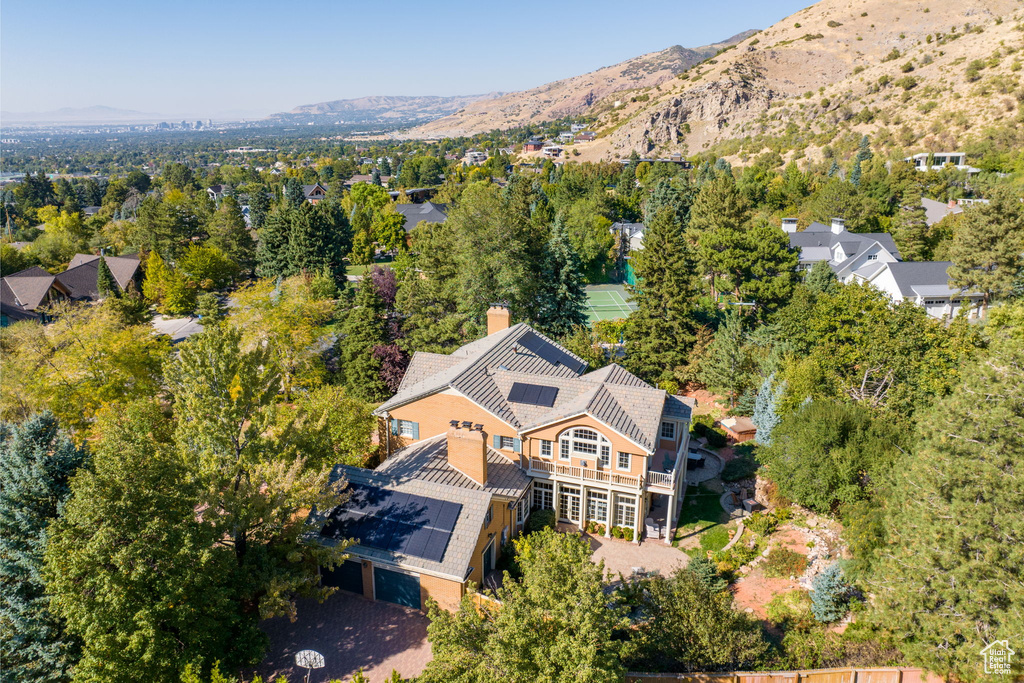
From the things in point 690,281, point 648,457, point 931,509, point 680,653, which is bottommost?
point 680,653

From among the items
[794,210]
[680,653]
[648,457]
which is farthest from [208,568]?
[794,210]

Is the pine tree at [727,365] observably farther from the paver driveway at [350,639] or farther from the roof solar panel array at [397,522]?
the paver driveway at [350,639]

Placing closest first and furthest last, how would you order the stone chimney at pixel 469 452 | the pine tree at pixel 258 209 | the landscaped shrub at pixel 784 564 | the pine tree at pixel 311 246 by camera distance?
the landscaped shrub at pixel 784 564, the stone chimney at pixel 469 452, the pine tree at pixel 311 246, the pine tree at pixel 258 209

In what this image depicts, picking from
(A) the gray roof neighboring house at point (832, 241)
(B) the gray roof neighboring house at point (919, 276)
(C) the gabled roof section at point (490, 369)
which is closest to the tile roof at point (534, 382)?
(C) the gabled roof section at point (490, 369)

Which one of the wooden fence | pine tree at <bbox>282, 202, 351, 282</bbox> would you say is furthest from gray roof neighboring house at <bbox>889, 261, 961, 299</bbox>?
pine tree at <bbox>282, 202, 351, 282</bbox>

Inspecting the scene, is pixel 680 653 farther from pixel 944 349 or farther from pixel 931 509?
pixel 944 349

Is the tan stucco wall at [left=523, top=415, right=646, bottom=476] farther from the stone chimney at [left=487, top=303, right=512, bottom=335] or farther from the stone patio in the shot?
the stone chimney at [left=487, top=303, right=512, bottom=335]

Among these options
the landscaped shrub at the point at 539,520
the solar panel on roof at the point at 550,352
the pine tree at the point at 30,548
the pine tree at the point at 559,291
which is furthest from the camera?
the pine tree at the point at 559,291
